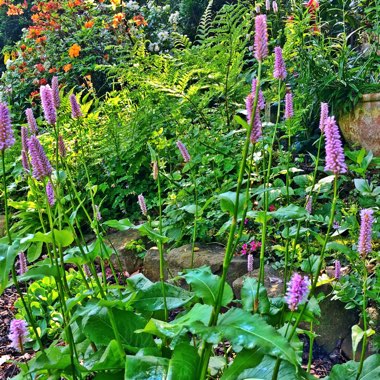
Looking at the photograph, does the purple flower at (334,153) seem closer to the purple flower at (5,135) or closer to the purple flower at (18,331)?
the purple flower at (5,135)

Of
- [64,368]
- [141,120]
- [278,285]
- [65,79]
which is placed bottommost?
[278,285]

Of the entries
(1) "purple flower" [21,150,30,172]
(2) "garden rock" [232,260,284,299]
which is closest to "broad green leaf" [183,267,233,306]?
(1) "purple flower" [21,150,30,172]

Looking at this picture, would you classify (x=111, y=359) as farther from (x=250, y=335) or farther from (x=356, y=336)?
(x=356, y=336)

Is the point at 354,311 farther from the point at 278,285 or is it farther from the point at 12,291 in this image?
the point at 12,291

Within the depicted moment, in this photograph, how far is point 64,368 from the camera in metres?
1.35

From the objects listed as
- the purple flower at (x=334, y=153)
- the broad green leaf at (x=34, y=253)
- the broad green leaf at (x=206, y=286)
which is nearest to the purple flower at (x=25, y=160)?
the broad green leaf at (x=206, y=286)

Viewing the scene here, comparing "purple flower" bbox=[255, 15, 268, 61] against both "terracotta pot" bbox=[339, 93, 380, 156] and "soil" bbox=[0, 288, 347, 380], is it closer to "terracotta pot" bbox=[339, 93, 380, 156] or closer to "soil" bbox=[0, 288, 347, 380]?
"soil" bbox=[0, 288, 347, 380]

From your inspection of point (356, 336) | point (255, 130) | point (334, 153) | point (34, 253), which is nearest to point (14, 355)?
point (34, 253)

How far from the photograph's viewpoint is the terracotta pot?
3145 mm

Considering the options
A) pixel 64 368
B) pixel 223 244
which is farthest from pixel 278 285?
pixel 64 368

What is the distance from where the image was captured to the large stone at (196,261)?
2570 mm

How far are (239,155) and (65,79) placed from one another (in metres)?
3.76

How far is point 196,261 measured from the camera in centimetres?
268

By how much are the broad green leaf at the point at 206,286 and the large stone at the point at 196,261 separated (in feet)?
3.91
